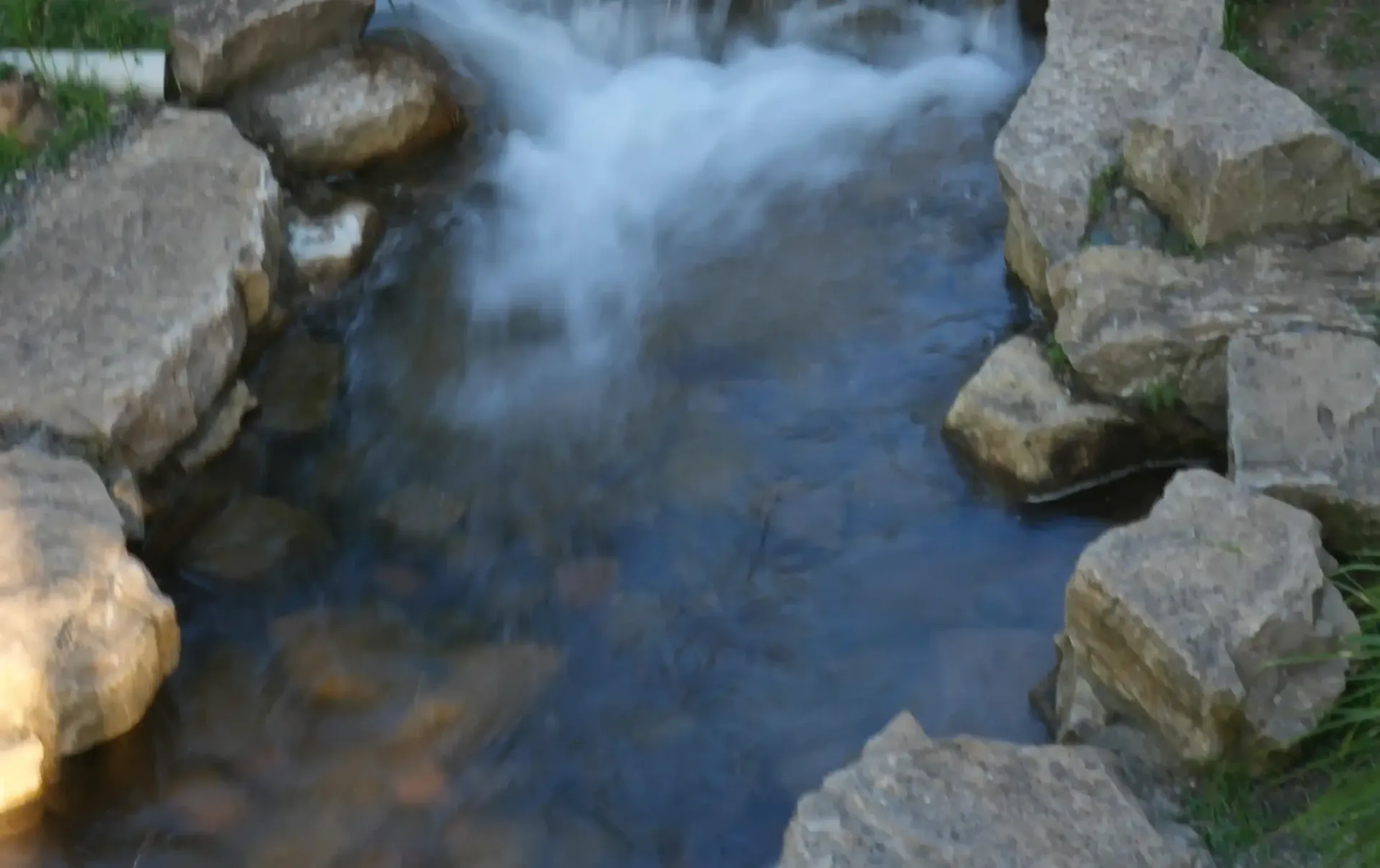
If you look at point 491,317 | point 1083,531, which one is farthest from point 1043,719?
point 491,317

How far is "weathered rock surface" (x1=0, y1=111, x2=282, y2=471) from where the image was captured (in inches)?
144

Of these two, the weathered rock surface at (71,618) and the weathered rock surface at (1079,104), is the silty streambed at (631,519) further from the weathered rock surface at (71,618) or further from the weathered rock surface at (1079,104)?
the weathered rock surface at (1079,104)

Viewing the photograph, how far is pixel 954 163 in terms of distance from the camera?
16.7ft

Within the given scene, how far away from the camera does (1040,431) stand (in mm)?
3682

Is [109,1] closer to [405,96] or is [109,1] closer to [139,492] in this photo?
[405,96]

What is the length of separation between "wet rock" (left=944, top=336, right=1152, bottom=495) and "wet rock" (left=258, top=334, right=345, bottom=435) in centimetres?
188

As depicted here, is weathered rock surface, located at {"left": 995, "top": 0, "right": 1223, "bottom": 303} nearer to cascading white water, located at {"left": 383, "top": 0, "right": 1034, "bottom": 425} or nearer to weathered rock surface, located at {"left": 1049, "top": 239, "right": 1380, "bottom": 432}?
weathered rock surface, located at {"left": 1049, "top": 239, "right": 1380, "bottom": 432}

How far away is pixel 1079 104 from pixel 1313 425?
1.47 metres

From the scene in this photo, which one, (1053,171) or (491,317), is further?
(491,317)

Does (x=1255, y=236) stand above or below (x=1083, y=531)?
above

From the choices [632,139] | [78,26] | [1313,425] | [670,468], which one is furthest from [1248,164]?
[78,26]

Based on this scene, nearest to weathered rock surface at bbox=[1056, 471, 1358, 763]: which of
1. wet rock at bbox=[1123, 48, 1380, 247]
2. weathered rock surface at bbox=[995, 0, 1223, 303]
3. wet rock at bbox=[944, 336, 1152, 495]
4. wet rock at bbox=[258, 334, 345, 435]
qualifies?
wet rock at bbox=[944, 336, 1152, 495]

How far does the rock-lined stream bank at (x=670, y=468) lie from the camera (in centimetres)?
294

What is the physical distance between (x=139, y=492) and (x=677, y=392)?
1.54 meters
